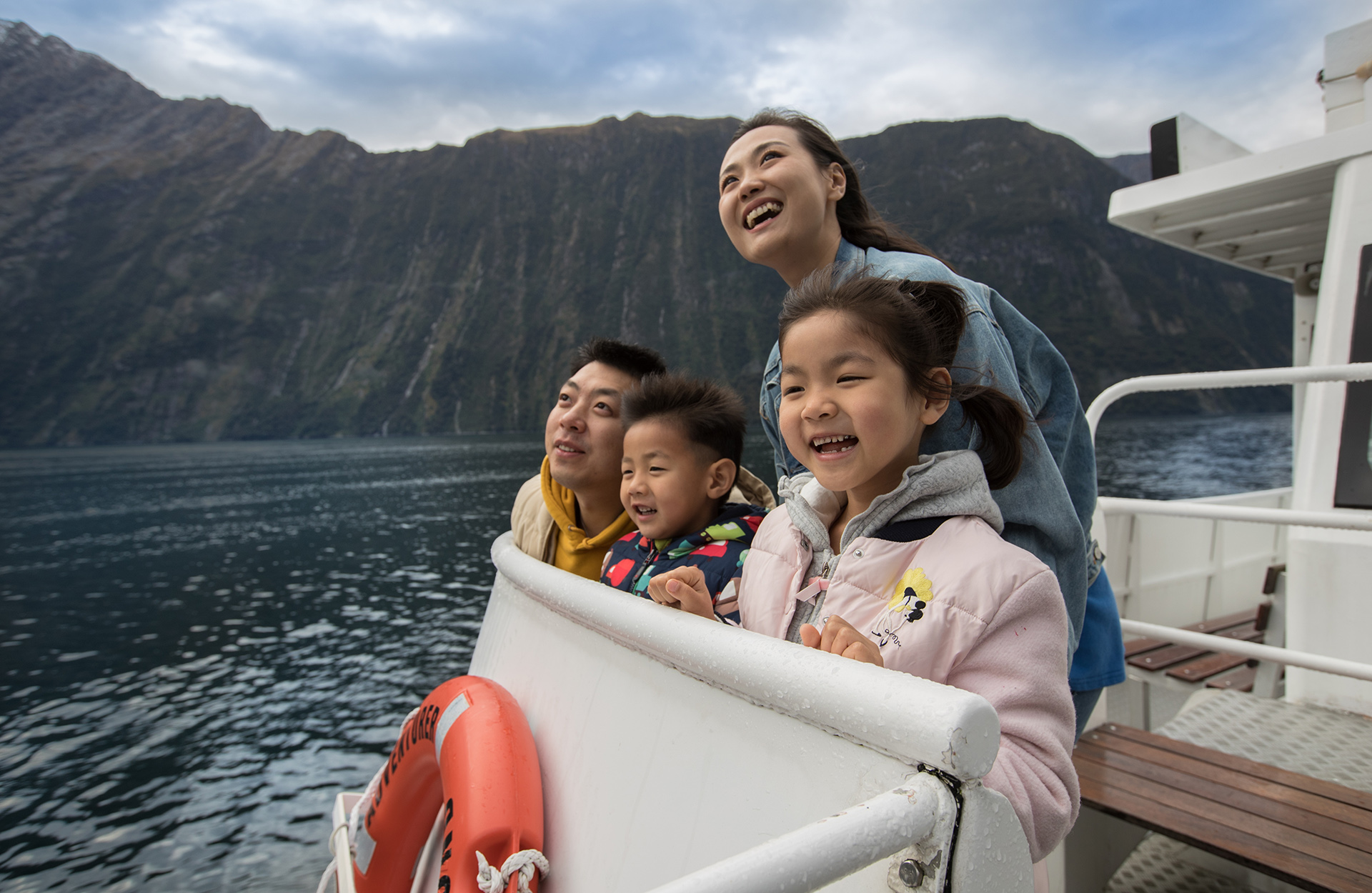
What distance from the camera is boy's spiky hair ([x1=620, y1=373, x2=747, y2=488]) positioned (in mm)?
1873

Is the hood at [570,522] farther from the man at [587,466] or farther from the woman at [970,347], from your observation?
the woman at [970,347]

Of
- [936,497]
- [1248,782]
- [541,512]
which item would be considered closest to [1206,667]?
[1248,782]

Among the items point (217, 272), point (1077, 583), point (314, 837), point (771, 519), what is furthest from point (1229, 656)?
point (217, 272)

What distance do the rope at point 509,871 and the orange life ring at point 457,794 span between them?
0.07ft

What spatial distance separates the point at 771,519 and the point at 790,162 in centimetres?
74

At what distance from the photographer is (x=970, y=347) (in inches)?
46.5

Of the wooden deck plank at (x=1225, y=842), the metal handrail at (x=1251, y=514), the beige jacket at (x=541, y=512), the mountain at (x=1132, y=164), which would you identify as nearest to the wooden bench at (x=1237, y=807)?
the wooden deck plank at (x=1225, y=842)

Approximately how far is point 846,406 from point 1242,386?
1726 mm

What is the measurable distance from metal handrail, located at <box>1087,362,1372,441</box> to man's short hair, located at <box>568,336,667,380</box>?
1290 mm

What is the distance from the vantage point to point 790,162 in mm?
1519

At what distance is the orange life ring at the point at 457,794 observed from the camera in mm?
1188

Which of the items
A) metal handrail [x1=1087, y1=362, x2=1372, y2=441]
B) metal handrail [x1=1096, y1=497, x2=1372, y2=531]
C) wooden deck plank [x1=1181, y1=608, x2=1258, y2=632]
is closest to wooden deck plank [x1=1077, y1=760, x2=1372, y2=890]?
metal handrail [x1=1096, y1=497, x2=1372, y2=531]

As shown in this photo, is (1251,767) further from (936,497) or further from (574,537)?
(574,537)

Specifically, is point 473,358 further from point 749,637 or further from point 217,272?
point 749,637
